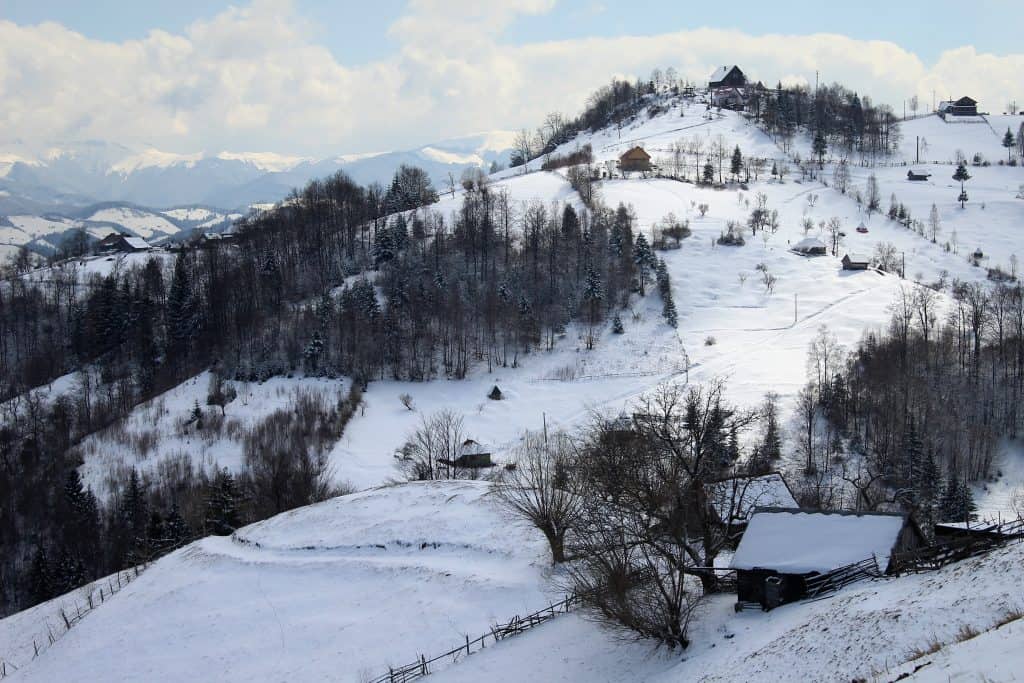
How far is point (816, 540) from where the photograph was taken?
21.6 m

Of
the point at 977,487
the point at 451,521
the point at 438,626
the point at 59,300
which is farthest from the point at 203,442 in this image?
the point at 977,487

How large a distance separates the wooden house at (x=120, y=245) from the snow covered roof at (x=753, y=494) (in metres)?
100

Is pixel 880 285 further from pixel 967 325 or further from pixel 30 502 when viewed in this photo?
pixel 30 502

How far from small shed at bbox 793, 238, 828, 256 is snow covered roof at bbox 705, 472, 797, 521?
57.9 m

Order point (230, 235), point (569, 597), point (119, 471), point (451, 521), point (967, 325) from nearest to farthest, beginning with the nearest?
point (569, 597)
point (451, 521)
point (119, 471)
point (967, 325)
point (230, 235)

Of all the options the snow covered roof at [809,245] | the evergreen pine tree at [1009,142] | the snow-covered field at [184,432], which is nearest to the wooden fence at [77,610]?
the snow-covered field at [184,432]

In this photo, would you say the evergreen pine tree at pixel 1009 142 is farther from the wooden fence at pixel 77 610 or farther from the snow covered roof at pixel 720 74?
the wooden fence at pixel 77 610

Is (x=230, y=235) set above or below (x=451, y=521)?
above

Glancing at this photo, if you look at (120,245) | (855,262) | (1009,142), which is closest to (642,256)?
(855,262)

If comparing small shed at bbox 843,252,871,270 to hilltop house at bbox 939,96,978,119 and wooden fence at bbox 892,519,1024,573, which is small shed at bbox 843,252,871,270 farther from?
hilltop house at bbox 939,96,978,119

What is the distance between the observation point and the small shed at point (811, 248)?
268ft

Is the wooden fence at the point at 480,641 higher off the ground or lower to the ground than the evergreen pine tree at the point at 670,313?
lower

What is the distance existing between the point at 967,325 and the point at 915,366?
38.1ft

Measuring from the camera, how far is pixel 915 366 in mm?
57781
